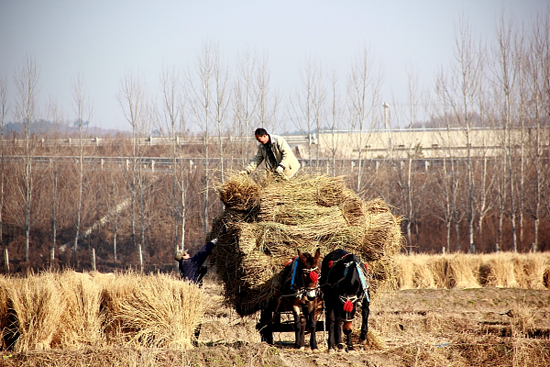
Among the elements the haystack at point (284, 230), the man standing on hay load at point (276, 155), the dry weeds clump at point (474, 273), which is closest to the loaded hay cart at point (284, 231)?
the haystack at point (284, 230)

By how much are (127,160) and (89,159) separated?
4.97m

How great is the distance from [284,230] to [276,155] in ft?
6.28

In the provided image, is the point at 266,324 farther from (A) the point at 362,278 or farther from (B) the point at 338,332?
(A) the point at 362,278

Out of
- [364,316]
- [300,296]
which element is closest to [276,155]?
[300,296]

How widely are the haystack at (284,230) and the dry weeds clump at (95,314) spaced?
0.90 meters

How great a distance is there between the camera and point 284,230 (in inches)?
302

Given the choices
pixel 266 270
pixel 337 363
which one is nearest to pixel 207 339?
pixel 266 270

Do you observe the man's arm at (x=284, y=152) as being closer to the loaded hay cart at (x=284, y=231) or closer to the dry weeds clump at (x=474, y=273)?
the loaded hay cart at (x=284, y=231)

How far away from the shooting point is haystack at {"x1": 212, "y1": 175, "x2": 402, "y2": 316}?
→ 25.1 feet

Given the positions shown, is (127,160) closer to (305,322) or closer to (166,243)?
(166,243)

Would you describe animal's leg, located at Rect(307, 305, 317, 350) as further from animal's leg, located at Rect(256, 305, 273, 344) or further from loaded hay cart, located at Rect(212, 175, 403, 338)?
animal's leg, located at Rect(256, 305, 273, 344)

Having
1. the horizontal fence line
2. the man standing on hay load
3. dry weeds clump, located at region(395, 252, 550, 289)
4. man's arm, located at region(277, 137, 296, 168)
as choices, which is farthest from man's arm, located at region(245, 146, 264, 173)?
the horizontal fence line

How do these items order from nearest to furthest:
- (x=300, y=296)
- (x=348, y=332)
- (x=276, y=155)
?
(x=300, y=296) → (x=348, y=332) → (x=276, y=155)

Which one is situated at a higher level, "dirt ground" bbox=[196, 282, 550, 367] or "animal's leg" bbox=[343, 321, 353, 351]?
"animal's leg" bbox=[343, 321, 353, 351]
